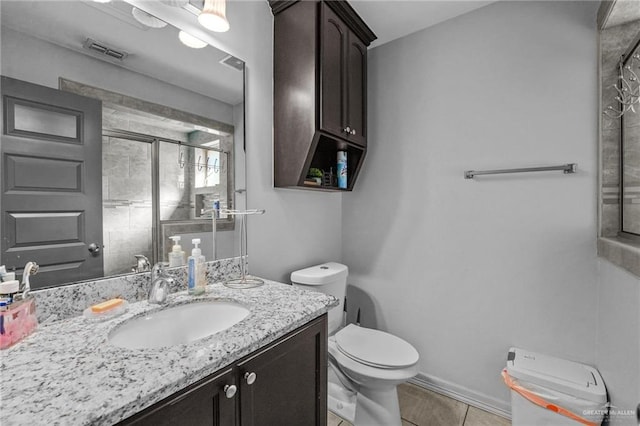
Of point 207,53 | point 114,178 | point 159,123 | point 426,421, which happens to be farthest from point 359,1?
point 426,421

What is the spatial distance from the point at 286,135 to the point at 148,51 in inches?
28.5

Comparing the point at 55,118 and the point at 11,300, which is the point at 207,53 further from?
the point at 11,300

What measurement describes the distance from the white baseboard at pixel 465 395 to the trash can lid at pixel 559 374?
384mm

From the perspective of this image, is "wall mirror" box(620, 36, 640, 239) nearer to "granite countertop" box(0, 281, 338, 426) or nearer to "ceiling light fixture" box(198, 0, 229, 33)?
"granite countertop" box(0, 281, 338, 426)

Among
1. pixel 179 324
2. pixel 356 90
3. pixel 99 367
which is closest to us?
pixel 99 367

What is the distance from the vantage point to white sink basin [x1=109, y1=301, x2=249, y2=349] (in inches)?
35.8

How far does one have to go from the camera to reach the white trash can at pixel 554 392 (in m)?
1.20

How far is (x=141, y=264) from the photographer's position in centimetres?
111

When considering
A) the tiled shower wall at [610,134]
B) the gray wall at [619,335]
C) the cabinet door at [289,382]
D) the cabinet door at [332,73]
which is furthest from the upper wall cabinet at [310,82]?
the gray wall at [619,335]

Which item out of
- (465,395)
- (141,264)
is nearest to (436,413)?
(465,395)

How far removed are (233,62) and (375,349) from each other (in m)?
1.72

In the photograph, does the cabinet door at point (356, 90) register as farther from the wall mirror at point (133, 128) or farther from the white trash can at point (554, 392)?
the white trash can at point (554, 392)

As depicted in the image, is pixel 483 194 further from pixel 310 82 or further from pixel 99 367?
pixel 99 367

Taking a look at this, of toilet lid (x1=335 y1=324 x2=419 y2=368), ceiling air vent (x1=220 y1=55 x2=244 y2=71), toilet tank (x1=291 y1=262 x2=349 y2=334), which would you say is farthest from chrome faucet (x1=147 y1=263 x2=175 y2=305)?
ceiling air vent (x1=220 y1=55 x2=244 y2=71)
